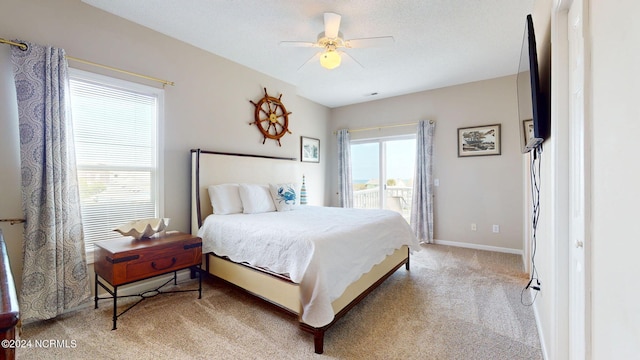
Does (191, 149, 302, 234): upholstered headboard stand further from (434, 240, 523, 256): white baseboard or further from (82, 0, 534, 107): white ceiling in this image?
(434, 240, 523, 256): white baseboard

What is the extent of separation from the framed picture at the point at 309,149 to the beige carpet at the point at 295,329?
280cm

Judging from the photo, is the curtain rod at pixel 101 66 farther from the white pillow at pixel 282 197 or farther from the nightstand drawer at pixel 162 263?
the nightstand drawer at pixel 162 263

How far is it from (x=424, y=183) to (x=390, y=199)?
2.72ft

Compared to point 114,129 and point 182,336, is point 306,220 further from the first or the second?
point 114,129

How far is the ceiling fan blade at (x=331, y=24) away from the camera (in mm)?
2382

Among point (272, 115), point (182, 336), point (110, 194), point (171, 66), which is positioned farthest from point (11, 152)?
point (272, 115)

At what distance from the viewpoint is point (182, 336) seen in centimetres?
194

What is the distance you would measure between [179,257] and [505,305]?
9.72ft

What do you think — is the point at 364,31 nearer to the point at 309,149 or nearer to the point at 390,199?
the point at 309,149

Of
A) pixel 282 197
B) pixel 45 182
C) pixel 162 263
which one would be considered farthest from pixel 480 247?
pixel 45 182

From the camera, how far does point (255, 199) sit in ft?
10.8

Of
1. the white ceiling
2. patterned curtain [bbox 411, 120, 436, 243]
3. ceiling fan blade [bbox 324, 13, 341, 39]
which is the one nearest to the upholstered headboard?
the white ceiling

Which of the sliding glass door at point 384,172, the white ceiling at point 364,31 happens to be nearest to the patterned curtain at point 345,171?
the sliding glass door at point 384,172

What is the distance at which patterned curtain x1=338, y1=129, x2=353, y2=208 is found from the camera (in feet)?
17.8
